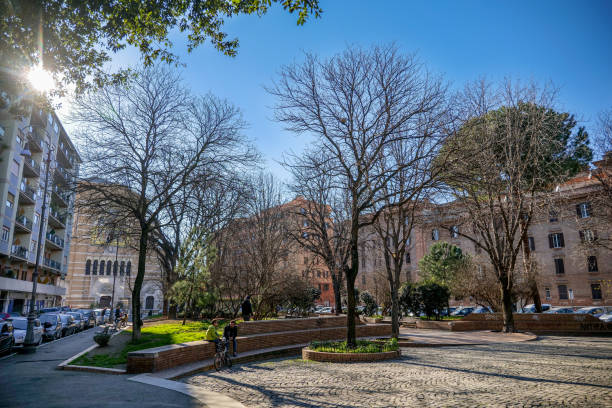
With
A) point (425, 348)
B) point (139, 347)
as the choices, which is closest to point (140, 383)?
point (139, 347)

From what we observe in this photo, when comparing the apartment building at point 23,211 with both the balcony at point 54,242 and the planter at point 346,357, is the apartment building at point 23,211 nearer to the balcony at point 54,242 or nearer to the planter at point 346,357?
the balcony at point 54,242

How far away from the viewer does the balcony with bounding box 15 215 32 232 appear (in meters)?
37.5

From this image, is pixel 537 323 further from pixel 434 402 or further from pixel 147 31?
pixel 147 31

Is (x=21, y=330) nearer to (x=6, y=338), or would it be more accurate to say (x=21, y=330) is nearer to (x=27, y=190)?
(x=6, y=338)

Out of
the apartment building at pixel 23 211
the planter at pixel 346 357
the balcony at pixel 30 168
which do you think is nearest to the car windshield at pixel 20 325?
the apartment building at pixel 23 211

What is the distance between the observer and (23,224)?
127 ft

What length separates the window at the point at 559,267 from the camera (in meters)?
49.5

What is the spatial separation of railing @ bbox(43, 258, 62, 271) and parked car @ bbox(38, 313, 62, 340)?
87.1ft

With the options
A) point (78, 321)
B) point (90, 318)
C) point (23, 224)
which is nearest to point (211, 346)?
point (78, 321)

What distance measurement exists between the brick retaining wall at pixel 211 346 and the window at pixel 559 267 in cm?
3813

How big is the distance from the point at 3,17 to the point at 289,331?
15.0 m

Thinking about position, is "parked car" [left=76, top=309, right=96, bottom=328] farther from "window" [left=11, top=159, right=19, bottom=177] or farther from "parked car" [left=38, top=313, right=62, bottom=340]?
"window" [left=11, top=159, right=19, bottom=177]

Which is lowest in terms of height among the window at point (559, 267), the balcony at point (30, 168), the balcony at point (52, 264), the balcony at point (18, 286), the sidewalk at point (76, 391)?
the sidewalk at point (76, 391)

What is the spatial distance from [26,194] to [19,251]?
566cm
